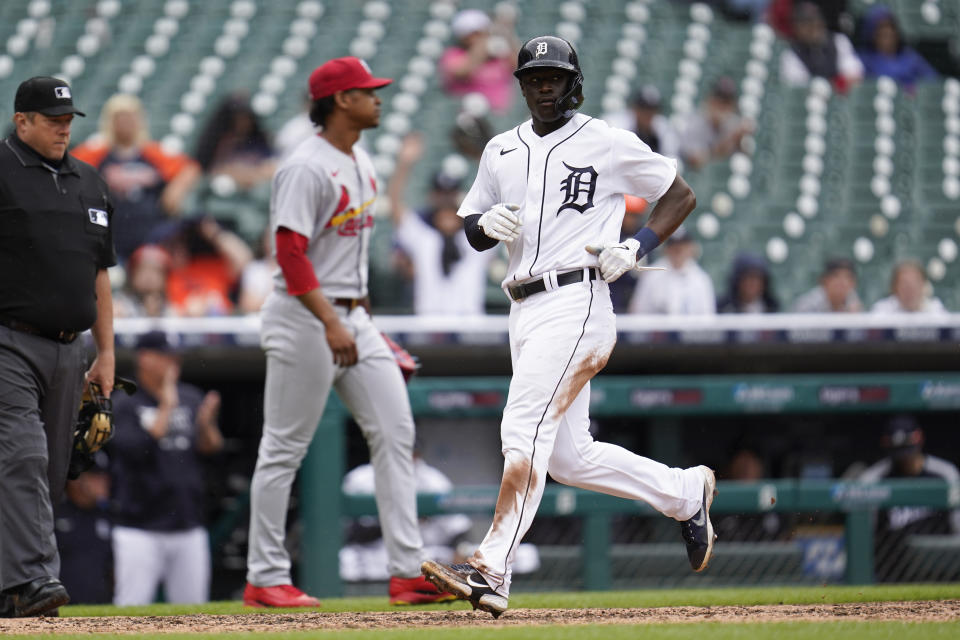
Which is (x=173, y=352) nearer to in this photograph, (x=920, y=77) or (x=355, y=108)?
(x=355, y=108)

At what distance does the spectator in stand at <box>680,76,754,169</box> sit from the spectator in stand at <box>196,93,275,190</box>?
3.23m

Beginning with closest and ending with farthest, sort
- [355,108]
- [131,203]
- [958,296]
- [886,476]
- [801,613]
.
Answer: [801,613] → [355,108] → [886,476] → [131,203] → [958,296]

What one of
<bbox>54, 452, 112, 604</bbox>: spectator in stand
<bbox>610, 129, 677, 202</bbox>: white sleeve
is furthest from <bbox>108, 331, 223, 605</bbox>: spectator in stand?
<bbox>610, 129, 677, 202</bbox>: white sleeve

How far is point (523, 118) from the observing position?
1024 cm

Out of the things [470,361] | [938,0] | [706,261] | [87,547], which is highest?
[938,0]

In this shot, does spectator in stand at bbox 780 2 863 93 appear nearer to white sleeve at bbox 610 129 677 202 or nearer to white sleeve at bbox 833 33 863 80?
white sleeve at bbox 833 33 863 80

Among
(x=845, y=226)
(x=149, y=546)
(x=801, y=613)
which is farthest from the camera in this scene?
(x=845, y=226)

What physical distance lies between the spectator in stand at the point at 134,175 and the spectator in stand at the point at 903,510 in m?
4.59

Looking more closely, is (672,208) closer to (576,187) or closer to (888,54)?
(576,187)

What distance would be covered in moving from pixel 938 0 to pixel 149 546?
9.67 m

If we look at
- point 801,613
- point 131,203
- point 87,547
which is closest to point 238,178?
point 131,203

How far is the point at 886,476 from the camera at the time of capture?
704 cm

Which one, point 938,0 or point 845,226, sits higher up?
point 938,0

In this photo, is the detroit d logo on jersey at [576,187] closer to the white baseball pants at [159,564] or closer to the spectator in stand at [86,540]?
the white baseball pants at [159,564]
